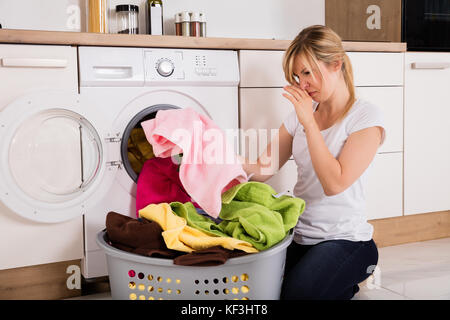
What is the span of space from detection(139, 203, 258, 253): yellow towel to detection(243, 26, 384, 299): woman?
0.27 meters

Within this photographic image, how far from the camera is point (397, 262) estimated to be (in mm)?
2121

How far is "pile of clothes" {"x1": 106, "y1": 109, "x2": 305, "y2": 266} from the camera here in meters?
1.33

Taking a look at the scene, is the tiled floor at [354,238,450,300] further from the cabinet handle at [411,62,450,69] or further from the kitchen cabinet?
the cabinet handle at [411,62,450,69]

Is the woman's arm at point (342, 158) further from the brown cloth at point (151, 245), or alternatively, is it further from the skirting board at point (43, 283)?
the skirting board at point (43, 283)

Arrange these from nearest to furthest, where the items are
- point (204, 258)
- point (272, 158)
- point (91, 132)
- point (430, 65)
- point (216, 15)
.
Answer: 1. point (204, 258)
2. point (91, 132)
3. point (272, 158)
4. point (430, 65)
5. point (216, 15)

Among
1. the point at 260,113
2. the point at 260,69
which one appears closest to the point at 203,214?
the point at 260,113

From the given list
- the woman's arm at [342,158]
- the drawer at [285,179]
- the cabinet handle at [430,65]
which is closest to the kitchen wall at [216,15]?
the cabinet handle at [430,65]

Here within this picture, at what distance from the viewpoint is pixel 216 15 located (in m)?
2.53

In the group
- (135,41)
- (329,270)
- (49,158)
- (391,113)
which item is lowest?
(329,270)

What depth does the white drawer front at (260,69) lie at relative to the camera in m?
1.98

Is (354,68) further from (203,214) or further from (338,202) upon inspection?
(203,214)

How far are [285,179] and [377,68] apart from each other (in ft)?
2.12

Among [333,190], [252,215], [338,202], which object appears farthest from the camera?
[338,202]

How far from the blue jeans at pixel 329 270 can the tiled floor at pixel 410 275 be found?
8.5 inches
